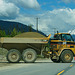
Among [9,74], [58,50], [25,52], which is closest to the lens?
[9,74]

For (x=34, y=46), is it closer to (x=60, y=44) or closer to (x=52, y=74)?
(x=60, y=44)

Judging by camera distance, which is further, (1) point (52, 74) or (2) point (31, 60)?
(2) point (31, 60)

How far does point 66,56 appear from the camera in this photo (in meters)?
19.7

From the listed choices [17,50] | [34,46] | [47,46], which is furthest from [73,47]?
[17,50]

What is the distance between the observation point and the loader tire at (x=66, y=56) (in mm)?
19553

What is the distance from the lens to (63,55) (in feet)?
64.2

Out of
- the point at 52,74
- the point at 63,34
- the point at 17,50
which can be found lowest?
the point at 52,74

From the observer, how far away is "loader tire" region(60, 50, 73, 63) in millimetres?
19553

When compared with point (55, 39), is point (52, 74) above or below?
below

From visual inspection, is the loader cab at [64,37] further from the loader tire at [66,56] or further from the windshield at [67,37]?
the loader tire at [66,56]

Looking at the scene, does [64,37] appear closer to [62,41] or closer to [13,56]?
[62,41]

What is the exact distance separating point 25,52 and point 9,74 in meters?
8.16

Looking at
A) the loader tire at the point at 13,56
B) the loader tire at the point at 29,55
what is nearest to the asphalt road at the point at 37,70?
the loader tire at the point at 13,56

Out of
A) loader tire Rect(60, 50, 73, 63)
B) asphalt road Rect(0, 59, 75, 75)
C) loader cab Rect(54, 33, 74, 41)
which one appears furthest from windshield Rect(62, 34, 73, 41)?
asphalt road Rect(0, 59, 75, 75)
